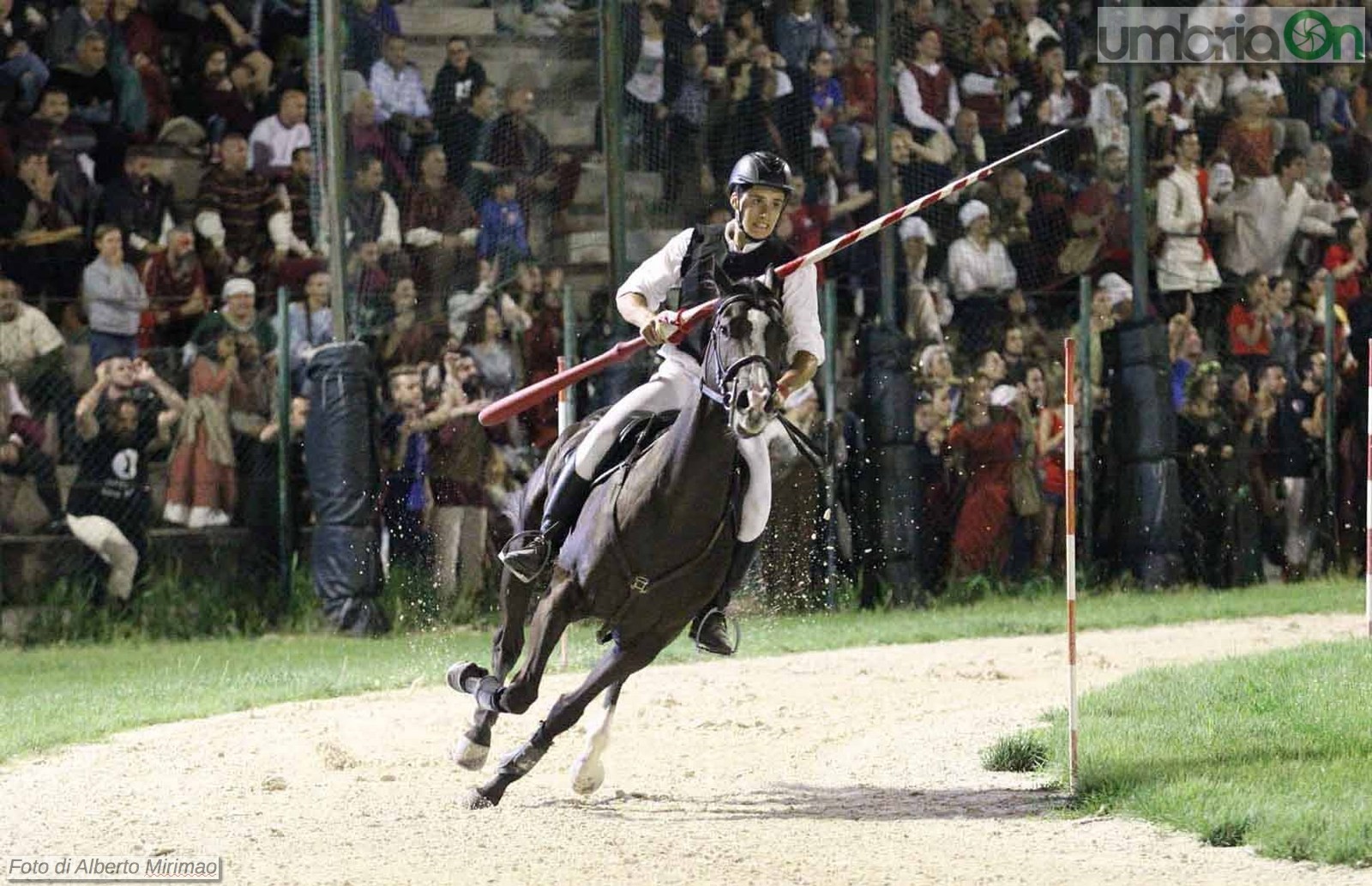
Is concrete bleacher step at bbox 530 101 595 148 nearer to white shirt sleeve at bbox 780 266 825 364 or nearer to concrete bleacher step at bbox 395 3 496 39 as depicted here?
concrete bleacher step at bbox 395 3 496 39

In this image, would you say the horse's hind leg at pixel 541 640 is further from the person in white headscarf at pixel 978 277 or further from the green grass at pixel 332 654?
the person in white headscarf at pixel 978 277

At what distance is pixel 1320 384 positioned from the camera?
19.7 meters

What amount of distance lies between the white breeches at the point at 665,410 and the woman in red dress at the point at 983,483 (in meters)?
7.90

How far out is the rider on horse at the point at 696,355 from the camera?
30.0 feet

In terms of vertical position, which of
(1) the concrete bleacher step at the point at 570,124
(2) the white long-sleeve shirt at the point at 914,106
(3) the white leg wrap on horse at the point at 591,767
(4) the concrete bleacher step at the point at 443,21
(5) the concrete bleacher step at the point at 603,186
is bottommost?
(3) the white leg wrap on horse at the point at 591,767

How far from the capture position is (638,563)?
9078 mm

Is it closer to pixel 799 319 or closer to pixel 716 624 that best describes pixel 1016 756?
pixel 716 624

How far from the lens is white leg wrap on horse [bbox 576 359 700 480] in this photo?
9570mm

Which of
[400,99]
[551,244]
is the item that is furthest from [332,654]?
[400,99]

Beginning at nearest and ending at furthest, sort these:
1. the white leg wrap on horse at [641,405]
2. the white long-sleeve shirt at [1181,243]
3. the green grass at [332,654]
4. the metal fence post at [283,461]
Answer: the white leg wrap on horse at [641,405] → the green grass at [332,654] → the metal fence post at [283,461] → the white long-sleeve shirt at [1181,243]

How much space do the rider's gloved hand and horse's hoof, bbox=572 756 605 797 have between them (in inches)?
73.2

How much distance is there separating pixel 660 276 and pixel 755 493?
1152mm

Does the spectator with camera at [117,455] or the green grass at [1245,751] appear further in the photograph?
the spectator with camera at [117,455]

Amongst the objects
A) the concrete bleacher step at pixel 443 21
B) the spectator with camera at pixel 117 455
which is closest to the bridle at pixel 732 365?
the spectator with camera at pixel 117 455
